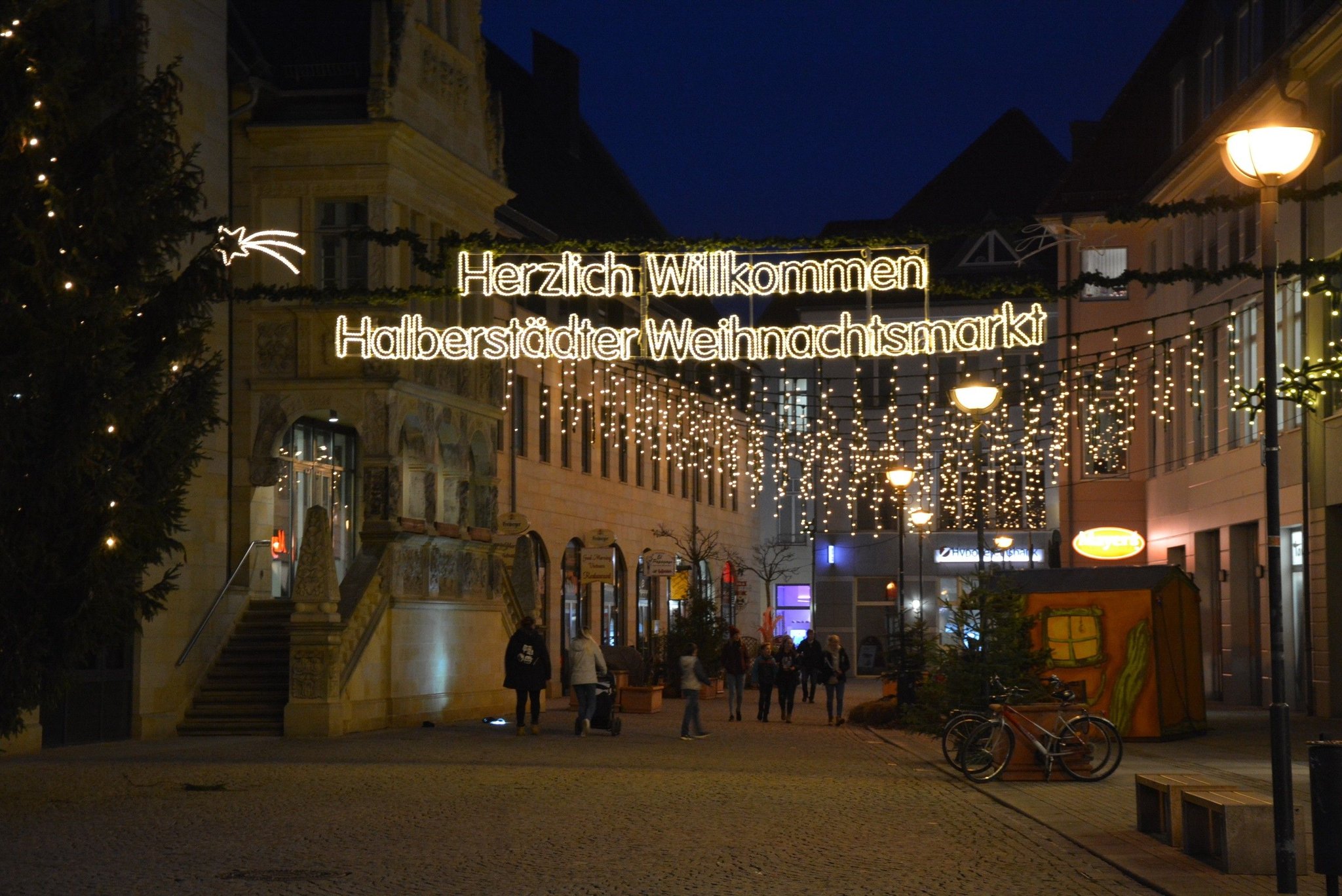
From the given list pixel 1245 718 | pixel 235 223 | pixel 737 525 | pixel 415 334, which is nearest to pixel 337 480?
pixel 235 223

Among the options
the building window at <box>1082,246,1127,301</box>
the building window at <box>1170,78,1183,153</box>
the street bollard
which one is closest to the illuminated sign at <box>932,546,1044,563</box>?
the building window at <box>1082,246,1127,301</box>

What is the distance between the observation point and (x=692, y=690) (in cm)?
2814

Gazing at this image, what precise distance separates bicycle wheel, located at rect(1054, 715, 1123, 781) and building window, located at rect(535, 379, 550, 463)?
2537 centimetres

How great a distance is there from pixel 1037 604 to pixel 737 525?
132 feet

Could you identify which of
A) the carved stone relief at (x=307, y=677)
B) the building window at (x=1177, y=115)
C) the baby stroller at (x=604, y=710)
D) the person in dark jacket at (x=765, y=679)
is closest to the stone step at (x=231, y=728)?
the carved stone relief at (x=307, y=677)

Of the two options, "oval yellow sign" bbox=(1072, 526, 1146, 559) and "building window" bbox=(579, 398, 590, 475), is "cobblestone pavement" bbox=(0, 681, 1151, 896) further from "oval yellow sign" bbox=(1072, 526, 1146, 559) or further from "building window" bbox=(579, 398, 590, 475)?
"building window" bbox=(579, 398, 590, 475)

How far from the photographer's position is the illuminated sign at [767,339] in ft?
74.7

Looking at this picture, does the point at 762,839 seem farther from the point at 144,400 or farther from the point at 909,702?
the point at 909,702

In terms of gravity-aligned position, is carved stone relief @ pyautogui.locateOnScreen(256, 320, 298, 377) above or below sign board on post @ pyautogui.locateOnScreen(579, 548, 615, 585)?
above

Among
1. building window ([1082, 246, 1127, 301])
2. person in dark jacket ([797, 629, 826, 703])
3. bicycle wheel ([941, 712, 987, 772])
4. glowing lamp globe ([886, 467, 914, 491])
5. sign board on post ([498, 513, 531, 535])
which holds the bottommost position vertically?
bicycle wheel ([941, 712, 987, 772])

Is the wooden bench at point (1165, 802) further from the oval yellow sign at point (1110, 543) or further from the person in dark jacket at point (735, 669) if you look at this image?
the oval yellow sign at point (1110, 543)

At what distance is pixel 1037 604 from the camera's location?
27734 millimetres

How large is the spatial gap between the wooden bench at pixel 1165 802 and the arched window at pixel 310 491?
17.8 metres

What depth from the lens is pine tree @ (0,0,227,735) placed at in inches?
634
